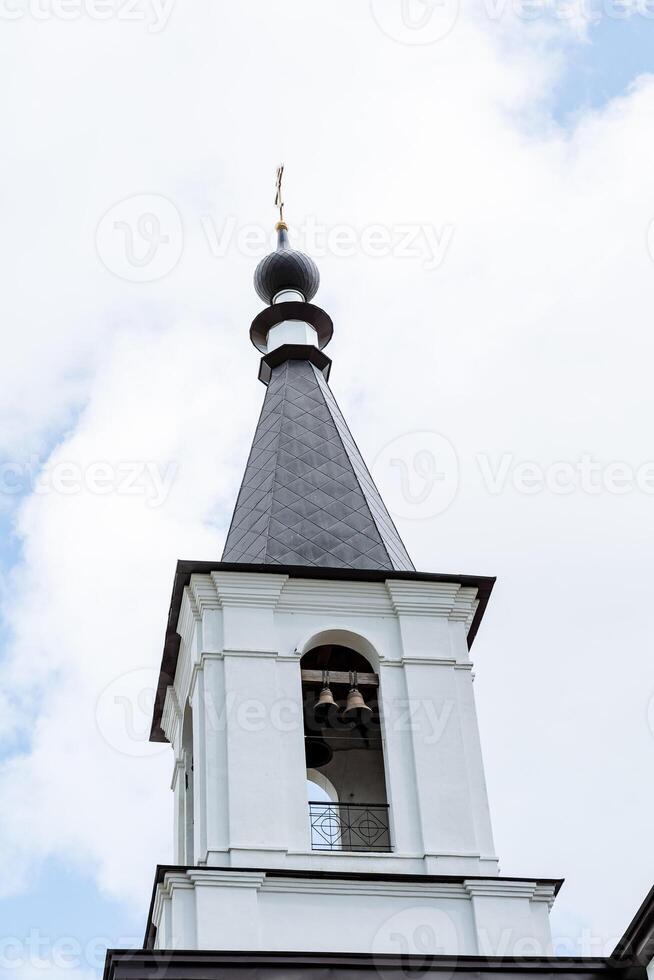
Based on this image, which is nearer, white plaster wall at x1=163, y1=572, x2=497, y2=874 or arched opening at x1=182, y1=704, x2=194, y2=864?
white plaster wall at x1=163, y1=572, x2=497, y2=874

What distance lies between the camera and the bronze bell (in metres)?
18.5

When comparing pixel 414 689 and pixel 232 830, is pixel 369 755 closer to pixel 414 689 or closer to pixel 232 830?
pixel 414 689

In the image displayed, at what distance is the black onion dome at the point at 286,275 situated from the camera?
25047 millimetres

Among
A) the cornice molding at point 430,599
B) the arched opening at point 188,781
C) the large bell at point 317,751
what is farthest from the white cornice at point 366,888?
the cornice molding at point 430,599

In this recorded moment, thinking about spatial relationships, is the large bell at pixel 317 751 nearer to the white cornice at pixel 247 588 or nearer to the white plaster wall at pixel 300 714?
the white plaster wall at pixel 300 714

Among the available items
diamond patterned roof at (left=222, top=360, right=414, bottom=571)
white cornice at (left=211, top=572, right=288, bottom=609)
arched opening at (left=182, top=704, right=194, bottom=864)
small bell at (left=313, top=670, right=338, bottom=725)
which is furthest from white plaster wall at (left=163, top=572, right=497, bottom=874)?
diamond patterned roof at (left=222, top=360, right=414, bottom=571)

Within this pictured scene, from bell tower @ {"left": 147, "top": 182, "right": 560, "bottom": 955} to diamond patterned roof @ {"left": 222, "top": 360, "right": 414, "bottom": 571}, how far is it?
0.10 ft

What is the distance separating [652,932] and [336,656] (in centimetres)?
588

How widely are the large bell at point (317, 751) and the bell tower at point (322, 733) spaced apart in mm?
21

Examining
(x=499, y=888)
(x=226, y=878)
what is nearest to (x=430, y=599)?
(x=499, y=888)

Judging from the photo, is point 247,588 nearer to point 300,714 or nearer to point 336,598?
point 336,598

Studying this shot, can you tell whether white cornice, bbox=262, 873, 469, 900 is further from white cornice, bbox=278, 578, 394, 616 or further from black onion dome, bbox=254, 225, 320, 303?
black onion dome, bbox=254, 225, 320, 303

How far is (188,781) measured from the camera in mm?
19969

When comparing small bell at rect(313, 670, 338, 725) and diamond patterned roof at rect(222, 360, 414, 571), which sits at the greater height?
diamond patterned roof at rect(222, 360, 414, 571)
